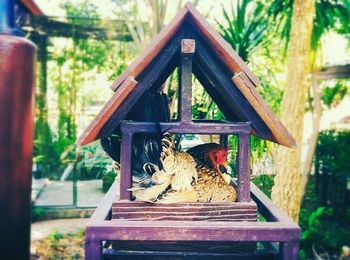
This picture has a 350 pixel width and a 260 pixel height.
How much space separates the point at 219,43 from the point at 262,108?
261mm

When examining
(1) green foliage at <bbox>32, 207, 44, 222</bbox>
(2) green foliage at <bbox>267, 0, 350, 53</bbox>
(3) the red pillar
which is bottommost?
(1) green foliage at <bbox>32, 207, 44, 222</bbox>

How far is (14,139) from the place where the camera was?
0.65 m

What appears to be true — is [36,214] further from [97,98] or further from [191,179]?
[191,179]

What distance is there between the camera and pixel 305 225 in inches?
231

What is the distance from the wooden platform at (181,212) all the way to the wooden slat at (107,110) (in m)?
0.27

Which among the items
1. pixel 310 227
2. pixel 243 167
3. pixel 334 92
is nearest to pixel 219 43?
pixel 243 167

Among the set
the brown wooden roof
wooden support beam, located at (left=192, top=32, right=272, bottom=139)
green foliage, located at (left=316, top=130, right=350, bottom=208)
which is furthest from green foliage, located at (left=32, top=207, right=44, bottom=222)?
wooden support beam, located at (left=192, top=32, right=272, bottom=139)

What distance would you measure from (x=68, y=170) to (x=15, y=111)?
7419 mm


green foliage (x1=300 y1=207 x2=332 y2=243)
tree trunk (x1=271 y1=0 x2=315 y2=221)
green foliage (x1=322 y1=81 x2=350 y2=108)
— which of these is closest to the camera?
tree trunk (x1=271 y1=0 x2=315 y2=221)

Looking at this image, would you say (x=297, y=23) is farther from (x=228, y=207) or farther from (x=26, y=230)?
(x=26, y=230)

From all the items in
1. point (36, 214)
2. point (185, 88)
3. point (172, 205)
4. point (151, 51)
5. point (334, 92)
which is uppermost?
point (334, 92)

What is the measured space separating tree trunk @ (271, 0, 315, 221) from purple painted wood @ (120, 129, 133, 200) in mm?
2537

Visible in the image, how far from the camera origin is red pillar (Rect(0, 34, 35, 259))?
64 centimetres

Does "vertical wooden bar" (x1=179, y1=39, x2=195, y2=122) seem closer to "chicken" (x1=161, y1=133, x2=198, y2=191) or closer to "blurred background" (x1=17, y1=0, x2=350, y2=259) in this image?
"chicken" (x1=161, y1=133, x2=198, y2=191)
